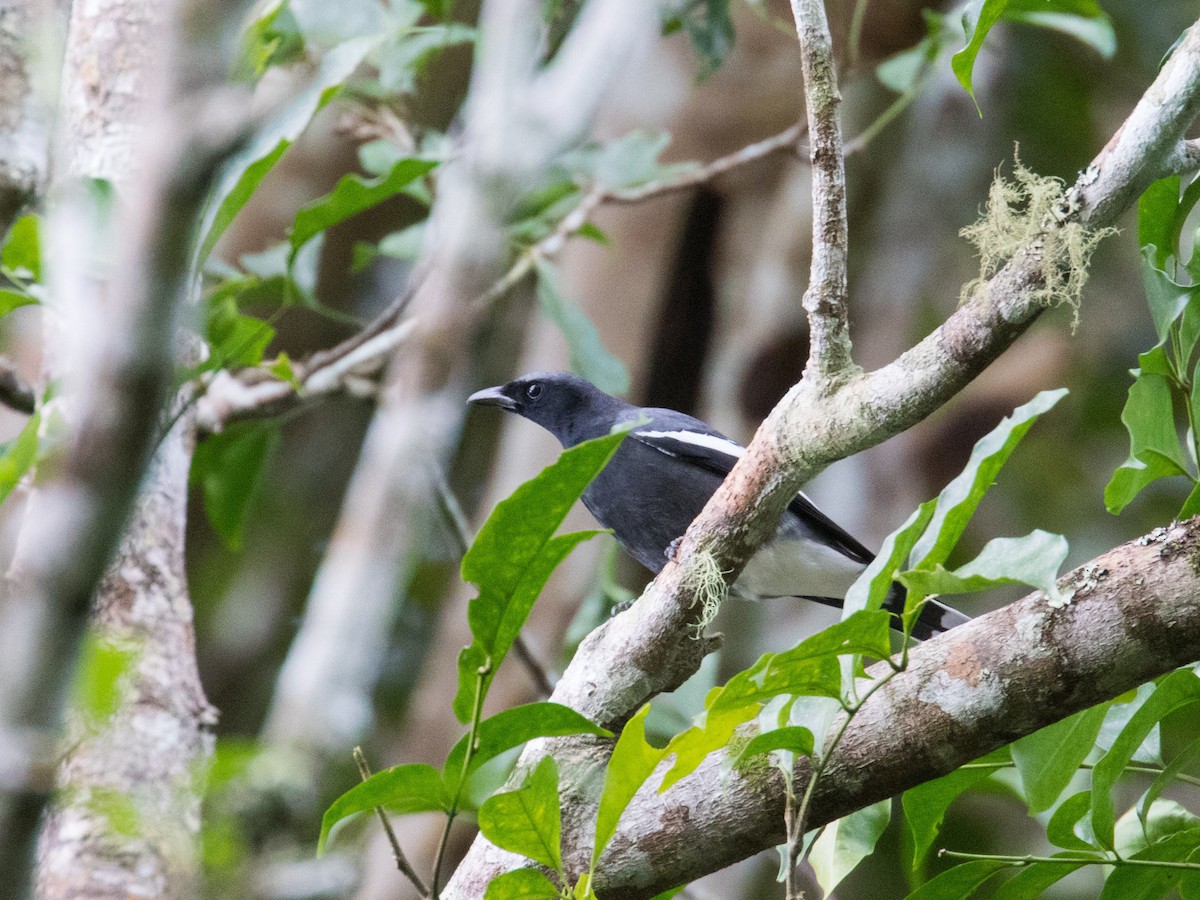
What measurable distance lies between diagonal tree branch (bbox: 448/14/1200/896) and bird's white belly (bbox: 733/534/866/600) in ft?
5.48

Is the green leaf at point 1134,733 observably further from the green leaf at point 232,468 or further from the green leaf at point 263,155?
the green leaf at point 232,468

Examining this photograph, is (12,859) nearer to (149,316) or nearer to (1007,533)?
(149,316)

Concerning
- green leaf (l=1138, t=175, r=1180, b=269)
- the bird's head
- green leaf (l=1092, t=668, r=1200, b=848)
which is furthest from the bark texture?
green leaf (l=1138, t=175, r=1180, b=269)

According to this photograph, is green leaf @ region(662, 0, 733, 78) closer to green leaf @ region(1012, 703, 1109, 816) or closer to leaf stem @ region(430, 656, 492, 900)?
green leaf @ region(1012, 703, 1109, 816)

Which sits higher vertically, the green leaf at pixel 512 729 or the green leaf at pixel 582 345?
the green leaf at pixel 582 345

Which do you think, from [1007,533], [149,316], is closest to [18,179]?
[149,316]

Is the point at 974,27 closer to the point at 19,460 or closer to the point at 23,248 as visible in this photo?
the point at 19,460

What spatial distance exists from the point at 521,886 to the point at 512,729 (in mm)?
271

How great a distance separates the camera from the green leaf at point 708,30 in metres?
4.71

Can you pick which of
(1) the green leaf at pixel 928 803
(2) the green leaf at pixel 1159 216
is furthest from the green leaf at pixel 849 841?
(2) the green leaf at pixel 1159 216

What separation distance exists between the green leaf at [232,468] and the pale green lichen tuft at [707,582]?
250cm

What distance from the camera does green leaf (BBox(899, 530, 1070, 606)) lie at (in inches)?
53.5

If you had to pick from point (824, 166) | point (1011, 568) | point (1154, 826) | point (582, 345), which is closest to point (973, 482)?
point (1011, 568)

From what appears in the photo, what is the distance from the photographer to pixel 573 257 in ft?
20.4
